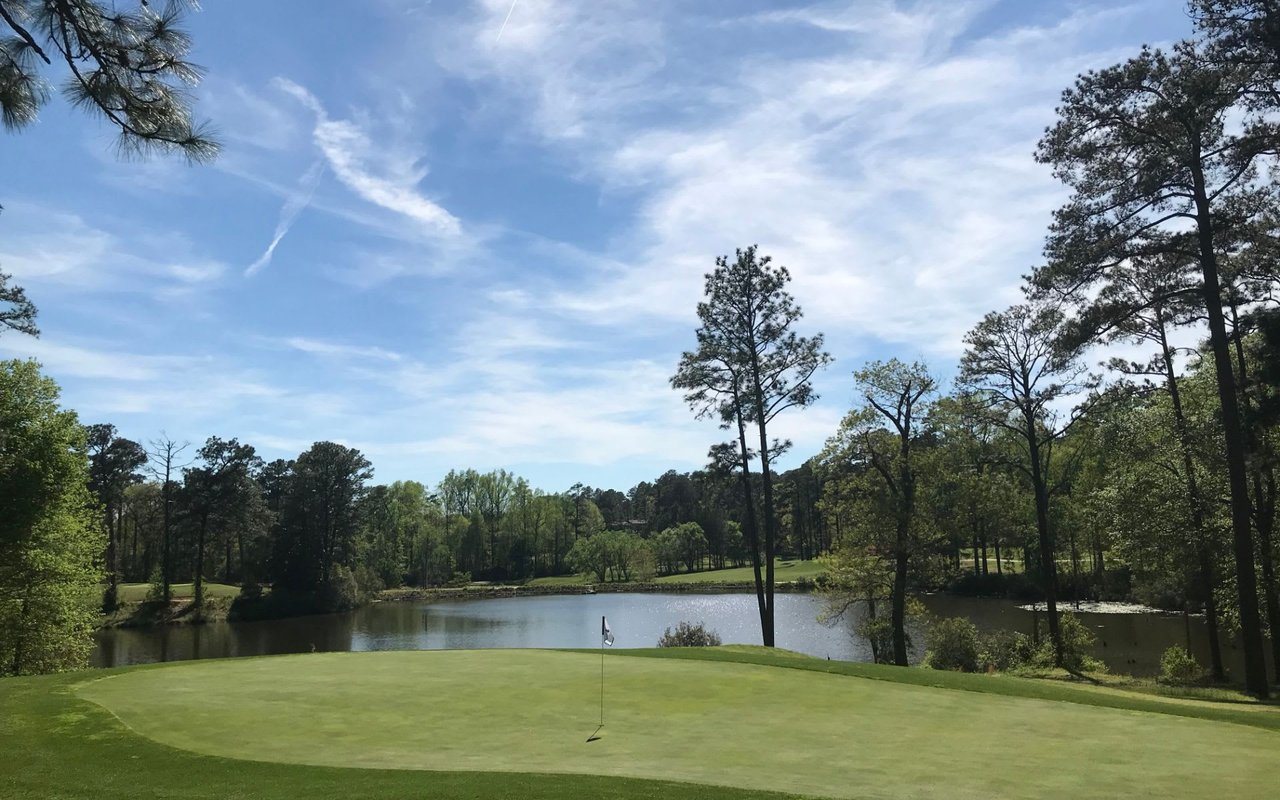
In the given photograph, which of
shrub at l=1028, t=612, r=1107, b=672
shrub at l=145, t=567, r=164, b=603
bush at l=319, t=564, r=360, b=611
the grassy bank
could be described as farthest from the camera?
bush at l=319, t=564, r=360, b=611

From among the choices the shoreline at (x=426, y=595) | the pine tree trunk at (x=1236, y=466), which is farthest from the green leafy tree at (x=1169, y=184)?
the shoreline at (x=426, y=595)

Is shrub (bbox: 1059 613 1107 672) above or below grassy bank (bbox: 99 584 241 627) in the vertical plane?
above

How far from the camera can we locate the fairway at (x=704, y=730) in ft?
27.3

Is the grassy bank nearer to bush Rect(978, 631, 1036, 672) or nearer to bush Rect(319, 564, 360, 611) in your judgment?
bush Rect(319, 564, 360, 611)

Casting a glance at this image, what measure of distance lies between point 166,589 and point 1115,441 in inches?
2647

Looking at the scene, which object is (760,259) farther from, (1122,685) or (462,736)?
(462,736)

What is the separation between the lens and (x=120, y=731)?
10.5 m

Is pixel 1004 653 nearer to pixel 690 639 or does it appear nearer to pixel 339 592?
pixel 690 639

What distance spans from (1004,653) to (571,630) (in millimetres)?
31372

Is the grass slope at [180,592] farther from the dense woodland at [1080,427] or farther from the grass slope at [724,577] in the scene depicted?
the grass slope at [724,577]

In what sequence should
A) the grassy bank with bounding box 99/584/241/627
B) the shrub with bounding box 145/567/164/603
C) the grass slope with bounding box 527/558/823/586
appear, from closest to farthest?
the grassy bank with bounding box 99/584/241/627
the shrub with bounding box 145/567/164/603
the grass slope with bounding box 527/558/823/586

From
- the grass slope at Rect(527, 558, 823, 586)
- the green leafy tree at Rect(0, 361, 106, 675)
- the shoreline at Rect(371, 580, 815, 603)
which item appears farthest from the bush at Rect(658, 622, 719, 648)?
the grass slope at Rect(527, 558, 823, 586)

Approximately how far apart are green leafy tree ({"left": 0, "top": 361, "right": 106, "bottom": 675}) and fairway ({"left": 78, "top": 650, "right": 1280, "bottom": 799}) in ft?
47.8

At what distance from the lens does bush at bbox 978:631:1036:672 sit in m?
24.3
